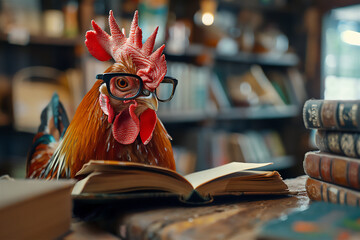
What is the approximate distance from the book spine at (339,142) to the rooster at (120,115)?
34 cm

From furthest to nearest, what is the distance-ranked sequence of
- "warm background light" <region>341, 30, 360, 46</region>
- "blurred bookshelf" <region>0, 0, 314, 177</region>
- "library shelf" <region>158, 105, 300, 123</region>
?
"warm background light" <region>341, 30, 360, 46</region> → "library shelf" <region>158, 105, 300, 123</region> → "blurred bookshelf" <region>0, 0, 314, 177</region>

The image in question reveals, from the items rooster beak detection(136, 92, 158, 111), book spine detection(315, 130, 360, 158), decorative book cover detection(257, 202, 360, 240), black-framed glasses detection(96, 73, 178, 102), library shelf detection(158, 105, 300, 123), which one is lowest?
library shelf detection(158, 105, 300, 123)

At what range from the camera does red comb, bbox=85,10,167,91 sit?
0.79 meters

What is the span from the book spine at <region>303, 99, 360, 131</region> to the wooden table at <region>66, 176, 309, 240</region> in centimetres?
16

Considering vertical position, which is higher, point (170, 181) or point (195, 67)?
point (195, 67)

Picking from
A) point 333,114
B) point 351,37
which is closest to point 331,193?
point 333,114

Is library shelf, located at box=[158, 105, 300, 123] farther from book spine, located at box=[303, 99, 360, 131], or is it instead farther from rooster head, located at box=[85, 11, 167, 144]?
book spine, located at box=[303, 99, 360, 131]

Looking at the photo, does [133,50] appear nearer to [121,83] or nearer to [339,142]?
[121,83]

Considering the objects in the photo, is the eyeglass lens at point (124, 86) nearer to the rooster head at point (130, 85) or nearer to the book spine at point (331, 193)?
the rooster head at point (130, 85)

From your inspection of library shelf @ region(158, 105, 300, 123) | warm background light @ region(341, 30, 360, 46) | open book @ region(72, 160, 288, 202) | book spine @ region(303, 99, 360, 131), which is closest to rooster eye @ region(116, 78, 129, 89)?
open book @ region(72, 160, 288, 202)

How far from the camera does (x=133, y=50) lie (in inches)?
31.8

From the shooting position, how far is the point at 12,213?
0.49 m

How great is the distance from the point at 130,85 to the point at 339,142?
435 mm

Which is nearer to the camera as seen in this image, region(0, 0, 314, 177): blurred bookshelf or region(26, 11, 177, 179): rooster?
region(26, 11, 177, 179): rooster
